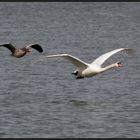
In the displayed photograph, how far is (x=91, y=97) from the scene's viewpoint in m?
33.3

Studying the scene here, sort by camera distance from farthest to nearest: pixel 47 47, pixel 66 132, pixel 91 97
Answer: pixel 47 47
pixel 91 97
pixel 66 132

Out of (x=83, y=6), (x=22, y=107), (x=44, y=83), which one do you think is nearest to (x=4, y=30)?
(x=44, y=83)

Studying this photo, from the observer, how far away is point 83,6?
104375 millimetres

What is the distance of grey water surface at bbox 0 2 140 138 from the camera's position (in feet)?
93.6

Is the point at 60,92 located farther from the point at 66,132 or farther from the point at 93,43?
the point at 93,43

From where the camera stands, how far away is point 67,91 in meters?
34.9

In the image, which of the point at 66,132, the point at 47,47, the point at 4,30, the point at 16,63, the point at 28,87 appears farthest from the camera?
the point at 4,30

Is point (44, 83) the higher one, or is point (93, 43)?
point (93, 43)

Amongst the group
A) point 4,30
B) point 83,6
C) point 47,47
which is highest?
point 83,6

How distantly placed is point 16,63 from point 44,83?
6621 millimetres

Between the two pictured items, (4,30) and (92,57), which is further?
(4,30)

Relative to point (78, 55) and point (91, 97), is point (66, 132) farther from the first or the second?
point (78, 55)

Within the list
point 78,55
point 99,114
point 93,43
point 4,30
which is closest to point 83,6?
point 4,30

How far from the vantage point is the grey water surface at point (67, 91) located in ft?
93.6
